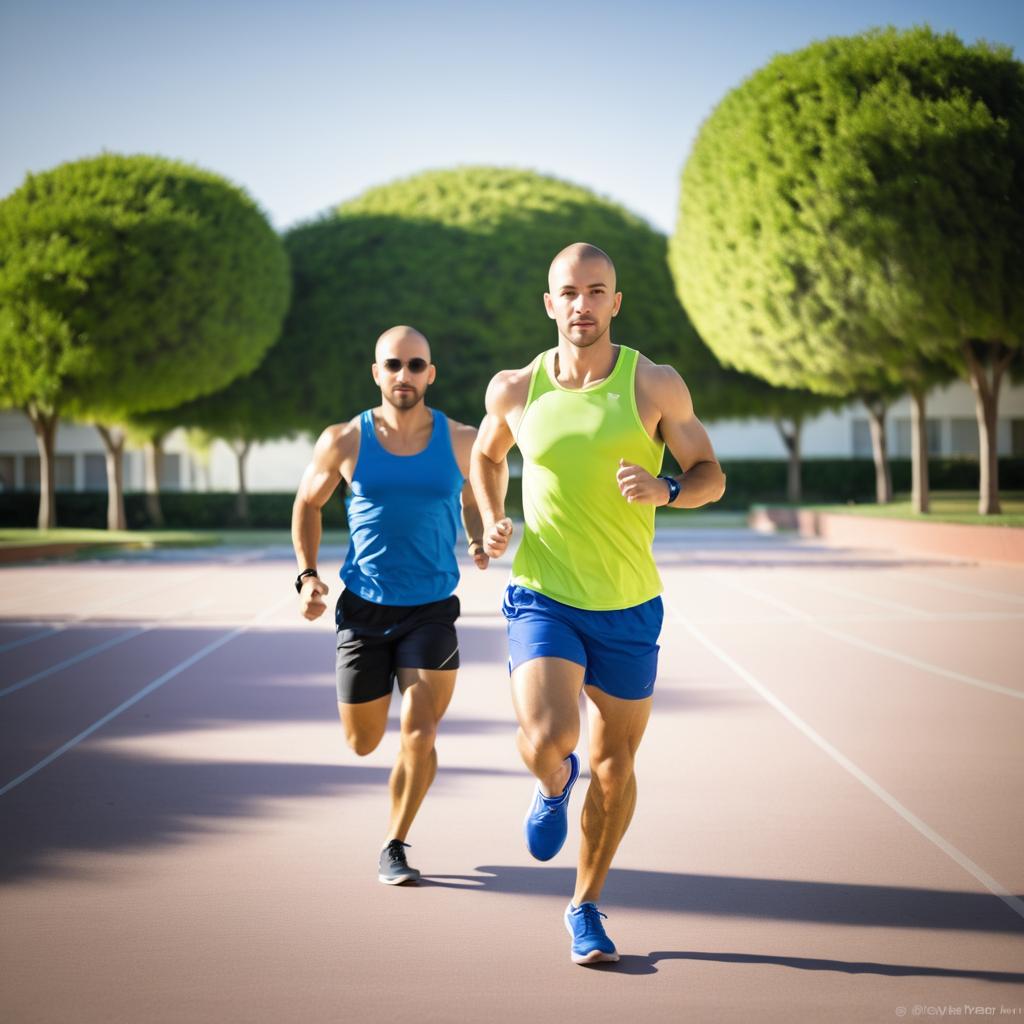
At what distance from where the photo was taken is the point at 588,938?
4285 mm

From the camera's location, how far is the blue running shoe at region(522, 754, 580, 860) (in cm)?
455

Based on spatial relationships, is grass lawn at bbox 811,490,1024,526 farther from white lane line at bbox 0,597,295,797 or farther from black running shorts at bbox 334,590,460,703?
black running shorts at bbox 334,590,460,703

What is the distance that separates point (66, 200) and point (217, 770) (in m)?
32.4

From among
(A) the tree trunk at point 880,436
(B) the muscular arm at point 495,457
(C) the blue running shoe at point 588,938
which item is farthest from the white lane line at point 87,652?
(A) the tree trunk at point 880,436

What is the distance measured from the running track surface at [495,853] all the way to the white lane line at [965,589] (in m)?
5.74

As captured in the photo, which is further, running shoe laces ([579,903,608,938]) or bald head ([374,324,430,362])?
bald head ([374,324,430,362])

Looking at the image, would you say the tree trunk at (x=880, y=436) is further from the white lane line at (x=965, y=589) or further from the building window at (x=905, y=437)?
the building window at (x=905, y=437)

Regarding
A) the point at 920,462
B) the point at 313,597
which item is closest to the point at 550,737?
the point at 313,597

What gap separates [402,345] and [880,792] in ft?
10.4

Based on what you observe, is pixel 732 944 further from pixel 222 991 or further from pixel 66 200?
pixel 66 200

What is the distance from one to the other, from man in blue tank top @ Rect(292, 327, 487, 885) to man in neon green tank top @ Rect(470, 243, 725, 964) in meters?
0.82

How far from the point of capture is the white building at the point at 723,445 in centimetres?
7031

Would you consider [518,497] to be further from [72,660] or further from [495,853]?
[495,853]

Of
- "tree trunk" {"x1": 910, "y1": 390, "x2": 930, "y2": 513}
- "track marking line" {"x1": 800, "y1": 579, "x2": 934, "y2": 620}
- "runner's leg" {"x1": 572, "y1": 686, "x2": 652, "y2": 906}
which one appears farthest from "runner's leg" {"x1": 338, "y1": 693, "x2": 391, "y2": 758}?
"tree trunk" {"x1": 910, "y1": 390, "x2": 930, "y2": 513}
